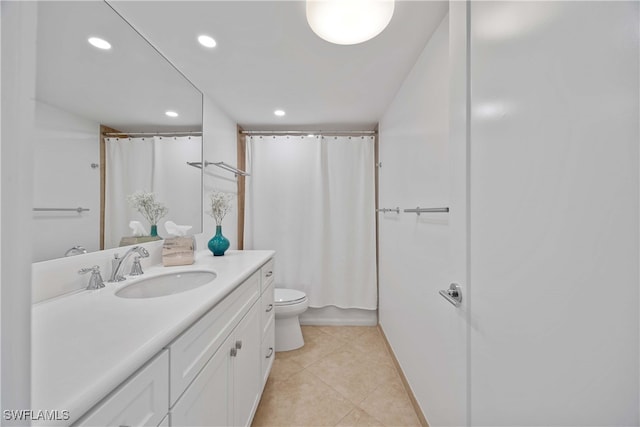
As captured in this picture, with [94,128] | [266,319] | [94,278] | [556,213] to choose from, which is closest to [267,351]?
[266,319]

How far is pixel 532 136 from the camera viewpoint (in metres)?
0.49

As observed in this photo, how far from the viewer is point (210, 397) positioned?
94 centimetres

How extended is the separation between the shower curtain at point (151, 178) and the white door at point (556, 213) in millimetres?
1509

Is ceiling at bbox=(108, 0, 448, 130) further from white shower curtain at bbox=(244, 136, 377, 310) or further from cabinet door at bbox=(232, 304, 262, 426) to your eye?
cabinet door at bbox=(232, 304, 262, 426)

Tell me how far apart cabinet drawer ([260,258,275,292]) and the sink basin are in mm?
385

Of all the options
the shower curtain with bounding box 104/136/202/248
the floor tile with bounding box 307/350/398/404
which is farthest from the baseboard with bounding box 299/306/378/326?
the shower curtain with bounding box 104/136/202/248

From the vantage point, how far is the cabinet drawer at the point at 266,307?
1.66 meters

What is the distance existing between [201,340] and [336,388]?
1324mm

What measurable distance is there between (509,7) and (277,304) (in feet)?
7.34

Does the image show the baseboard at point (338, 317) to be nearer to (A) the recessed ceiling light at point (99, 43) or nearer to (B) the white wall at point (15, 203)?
(A) the recessed ceiling light at point (99, 43)

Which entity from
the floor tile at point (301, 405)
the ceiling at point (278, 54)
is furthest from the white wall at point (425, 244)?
the floor tile at point (301, 405)

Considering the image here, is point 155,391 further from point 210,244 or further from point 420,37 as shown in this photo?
point 420,37

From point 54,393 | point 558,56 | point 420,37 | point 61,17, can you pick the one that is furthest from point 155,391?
point 420,37

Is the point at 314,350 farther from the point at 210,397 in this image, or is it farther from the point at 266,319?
the point at 210,397
